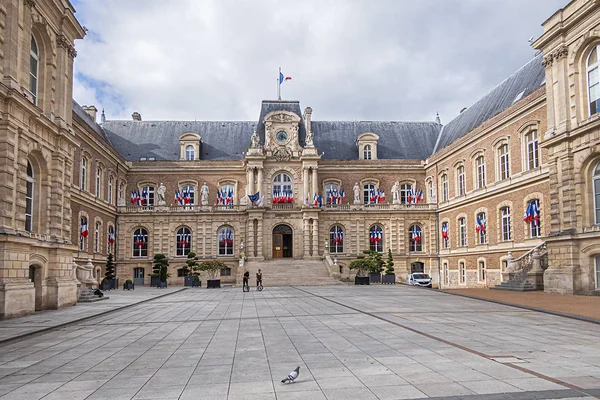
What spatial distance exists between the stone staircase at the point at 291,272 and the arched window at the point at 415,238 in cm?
830

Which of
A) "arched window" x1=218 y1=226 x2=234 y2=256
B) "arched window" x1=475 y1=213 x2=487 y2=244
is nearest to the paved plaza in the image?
"arched window" x1=475 y1=213 x2=487 y2=244

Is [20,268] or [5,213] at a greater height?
[5,213]

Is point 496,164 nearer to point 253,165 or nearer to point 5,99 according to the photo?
point 253,165

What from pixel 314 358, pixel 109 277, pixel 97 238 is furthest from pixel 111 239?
pixel 314 358

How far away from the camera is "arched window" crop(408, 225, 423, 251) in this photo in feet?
149

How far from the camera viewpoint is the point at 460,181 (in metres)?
39.7

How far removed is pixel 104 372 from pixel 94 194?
3107cm

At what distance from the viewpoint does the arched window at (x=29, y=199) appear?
63.5 ft

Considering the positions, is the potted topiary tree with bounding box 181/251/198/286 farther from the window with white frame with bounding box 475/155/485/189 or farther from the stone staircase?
the window with white frame with bounding box 475/155/485/189

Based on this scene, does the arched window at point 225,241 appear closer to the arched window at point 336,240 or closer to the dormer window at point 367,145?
the arched window at point 336,240

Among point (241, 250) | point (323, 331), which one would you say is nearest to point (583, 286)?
point (323, 331)

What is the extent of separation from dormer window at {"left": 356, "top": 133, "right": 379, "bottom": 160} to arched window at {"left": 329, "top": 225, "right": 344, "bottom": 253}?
7.03 metres

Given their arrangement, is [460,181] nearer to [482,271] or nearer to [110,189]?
[482,271]

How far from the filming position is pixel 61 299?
67.0 ft
